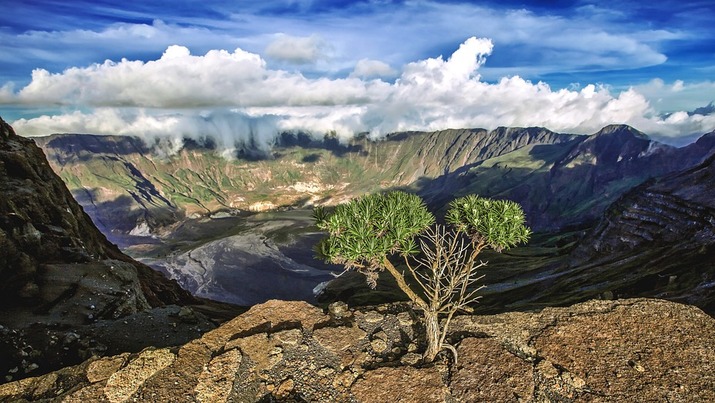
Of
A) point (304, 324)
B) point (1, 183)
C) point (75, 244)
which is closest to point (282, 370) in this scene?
point (304, 324)

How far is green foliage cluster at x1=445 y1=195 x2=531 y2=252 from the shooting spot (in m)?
26.2

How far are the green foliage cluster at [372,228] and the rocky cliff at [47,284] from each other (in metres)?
31.4

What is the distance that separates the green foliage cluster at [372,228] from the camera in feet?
80.9

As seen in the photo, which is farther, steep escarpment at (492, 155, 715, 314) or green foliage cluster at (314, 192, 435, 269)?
steep escarpment at (492, 155, 715, 314)

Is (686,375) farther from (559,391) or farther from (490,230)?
(490,230)

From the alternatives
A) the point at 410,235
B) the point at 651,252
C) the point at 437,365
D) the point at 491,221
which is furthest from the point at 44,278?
the point at 651,252

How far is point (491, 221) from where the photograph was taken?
2602 cm

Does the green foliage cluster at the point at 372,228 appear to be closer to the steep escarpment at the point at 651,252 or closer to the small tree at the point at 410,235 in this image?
the small tree at the point at 410,235

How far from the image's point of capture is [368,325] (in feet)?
101

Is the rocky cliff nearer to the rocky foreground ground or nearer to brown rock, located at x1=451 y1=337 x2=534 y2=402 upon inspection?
the rocky foreground ground

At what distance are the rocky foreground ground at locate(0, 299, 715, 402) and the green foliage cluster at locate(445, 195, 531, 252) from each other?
22.6 ft

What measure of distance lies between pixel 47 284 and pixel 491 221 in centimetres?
6439

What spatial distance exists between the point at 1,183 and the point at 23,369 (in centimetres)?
5493

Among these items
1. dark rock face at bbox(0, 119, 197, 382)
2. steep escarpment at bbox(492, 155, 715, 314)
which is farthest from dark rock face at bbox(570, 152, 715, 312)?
dark rock face at bbox(0, 119, 197, 382)
